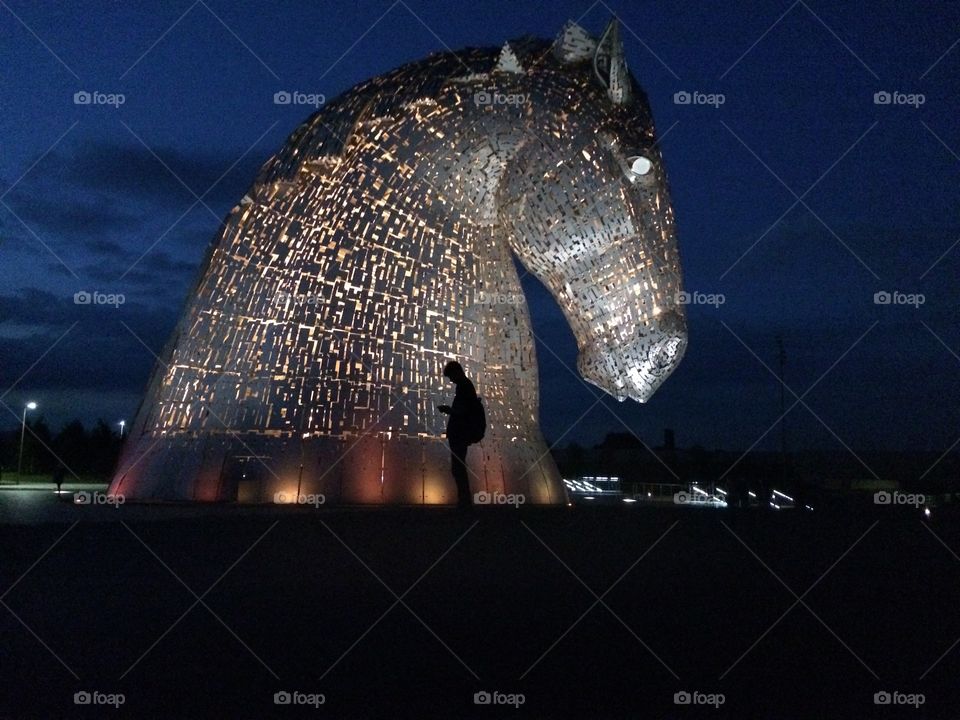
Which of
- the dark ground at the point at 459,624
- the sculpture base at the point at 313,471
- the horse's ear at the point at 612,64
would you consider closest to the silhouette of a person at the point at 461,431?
the sculpture base at the point at 313,471

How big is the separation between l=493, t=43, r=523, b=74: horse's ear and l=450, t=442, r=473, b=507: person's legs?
440 cm

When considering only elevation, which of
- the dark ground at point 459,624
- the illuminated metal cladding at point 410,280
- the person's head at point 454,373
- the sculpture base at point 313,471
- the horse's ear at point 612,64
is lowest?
the dark ground at point 459,624

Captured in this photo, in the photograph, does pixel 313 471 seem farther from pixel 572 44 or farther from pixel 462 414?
pixel 572 44

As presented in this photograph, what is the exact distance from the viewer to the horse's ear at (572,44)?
11156mm

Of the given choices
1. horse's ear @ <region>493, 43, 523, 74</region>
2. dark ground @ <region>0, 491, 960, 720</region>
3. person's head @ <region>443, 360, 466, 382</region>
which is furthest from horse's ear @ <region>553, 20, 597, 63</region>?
dark ground @ <region>0, 491, 960, 720</region>

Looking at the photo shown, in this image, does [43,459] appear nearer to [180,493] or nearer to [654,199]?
[180,493]

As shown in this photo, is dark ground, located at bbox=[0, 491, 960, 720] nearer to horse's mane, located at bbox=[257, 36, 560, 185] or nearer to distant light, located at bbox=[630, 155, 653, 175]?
distant light, located at bbox=[630, 155, 653, 175]

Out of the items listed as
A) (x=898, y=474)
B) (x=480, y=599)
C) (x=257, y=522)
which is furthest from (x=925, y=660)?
(x=898, y=474)

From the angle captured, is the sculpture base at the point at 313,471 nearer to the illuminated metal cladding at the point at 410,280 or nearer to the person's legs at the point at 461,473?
the illuminated metal cladding at the point at 410,280

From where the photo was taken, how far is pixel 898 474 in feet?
144

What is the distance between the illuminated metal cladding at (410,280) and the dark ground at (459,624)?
120 inches

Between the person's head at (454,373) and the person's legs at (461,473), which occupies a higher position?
the person's head at (454,373)

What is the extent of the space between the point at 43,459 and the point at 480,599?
42068mm

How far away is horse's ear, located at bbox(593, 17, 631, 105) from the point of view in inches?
435
